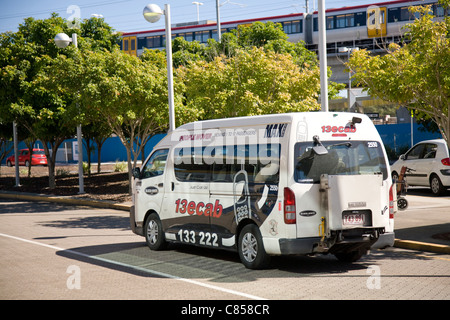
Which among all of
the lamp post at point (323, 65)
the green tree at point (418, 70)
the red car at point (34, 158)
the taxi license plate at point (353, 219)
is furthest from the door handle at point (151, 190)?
the red car at point (34, 158)

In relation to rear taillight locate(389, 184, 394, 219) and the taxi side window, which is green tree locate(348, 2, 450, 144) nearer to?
rear taillight locate(389, 184, 394, 219)

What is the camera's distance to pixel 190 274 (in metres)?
8.91

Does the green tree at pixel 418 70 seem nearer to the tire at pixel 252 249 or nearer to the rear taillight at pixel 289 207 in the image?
the rear taillight at pixel 289 207

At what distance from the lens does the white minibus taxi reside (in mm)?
8445

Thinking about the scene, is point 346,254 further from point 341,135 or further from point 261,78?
point 261,78

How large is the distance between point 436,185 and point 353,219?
12334 mm

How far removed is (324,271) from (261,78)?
29.1 ft

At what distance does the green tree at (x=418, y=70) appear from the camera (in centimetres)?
1109

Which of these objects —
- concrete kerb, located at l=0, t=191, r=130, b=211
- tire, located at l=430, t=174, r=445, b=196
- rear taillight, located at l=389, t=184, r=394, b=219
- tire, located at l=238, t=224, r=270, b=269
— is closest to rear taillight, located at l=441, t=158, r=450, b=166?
tire, located at l=430, t=174, r=445, b=196

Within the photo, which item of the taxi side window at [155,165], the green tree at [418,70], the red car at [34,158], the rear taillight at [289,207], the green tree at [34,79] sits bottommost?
the rear taillight at [289,207]

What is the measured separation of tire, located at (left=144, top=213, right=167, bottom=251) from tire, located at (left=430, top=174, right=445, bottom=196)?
39.1 ft

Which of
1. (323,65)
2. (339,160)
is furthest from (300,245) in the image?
(323,65)

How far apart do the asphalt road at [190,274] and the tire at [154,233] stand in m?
0.21

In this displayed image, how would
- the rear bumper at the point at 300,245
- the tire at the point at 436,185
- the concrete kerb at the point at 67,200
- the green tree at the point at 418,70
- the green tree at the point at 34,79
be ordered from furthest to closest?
the green tree at the point at 34,79, the concrete kerb at the point at 67,200, the tire at the point at 436,185, the green tree at the point at 418,70, the rear bumper at the point at 300,245
